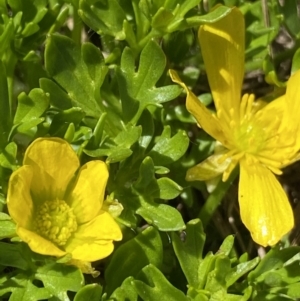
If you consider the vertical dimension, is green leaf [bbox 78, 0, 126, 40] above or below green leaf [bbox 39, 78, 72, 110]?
above

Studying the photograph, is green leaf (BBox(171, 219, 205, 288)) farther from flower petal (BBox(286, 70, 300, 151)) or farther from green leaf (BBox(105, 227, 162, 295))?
flower petal (BBox(286, 70, 300, 151))

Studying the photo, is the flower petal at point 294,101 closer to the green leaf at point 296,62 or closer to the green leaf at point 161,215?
the green leaf at point 296,62

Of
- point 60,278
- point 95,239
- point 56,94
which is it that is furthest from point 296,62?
point 60,278

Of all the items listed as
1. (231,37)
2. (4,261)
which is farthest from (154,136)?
(4,261)

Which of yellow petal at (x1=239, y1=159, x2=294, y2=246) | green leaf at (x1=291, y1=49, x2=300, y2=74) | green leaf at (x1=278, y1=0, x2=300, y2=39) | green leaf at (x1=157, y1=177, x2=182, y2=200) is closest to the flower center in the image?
green leaf at (x1=157, y1=177, x2=182, y2=200)

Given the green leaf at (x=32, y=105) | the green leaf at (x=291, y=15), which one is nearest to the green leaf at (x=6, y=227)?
the green leaf at (x=32, y=105)

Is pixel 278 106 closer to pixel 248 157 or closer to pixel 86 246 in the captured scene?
pixel 248 157
